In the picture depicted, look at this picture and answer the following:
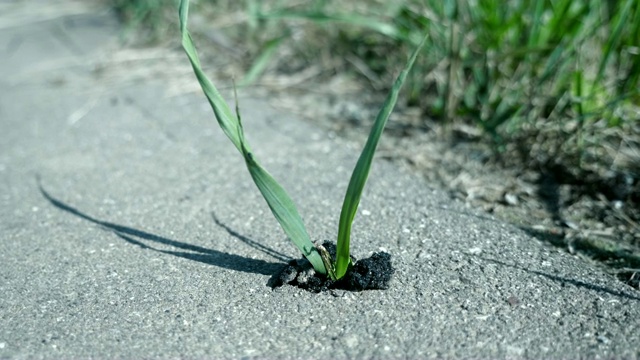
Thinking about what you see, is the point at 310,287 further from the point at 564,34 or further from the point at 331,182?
the point at 564,34

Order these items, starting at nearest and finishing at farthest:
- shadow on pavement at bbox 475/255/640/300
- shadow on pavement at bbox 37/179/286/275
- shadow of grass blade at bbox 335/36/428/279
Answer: shadow of grass blade at bbox 335/36/428/279 → shadow on pavement at bbox 475/255/640/300 → shadow on pavement at bbox 37/179/286/275

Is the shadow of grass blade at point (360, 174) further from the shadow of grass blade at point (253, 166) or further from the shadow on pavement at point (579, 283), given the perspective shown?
the shadow on pavement at point (579, 283)

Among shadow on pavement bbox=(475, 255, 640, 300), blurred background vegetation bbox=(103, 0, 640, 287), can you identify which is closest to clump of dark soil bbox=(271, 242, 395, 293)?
shadow on pavement bbox=(475, 255, 640, 300)

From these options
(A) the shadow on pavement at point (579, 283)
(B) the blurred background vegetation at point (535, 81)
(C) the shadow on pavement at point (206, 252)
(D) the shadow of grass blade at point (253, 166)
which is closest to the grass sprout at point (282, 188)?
(D) the shadow of grass blade at point (253, 166)

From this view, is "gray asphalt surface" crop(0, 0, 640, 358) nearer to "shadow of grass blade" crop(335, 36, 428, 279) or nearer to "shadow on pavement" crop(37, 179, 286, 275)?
"shadow on pavement" crop(37, 179, 286, 275)

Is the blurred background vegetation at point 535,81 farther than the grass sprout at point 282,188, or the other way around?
the blurred background vegetation at point 535,81

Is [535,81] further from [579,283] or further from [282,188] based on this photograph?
[282,188]

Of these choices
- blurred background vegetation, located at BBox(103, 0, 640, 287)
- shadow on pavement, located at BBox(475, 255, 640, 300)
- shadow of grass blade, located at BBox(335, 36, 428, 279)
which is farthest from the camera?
blurred background vegetation, located at BBox(103, 0, 640, 287)
